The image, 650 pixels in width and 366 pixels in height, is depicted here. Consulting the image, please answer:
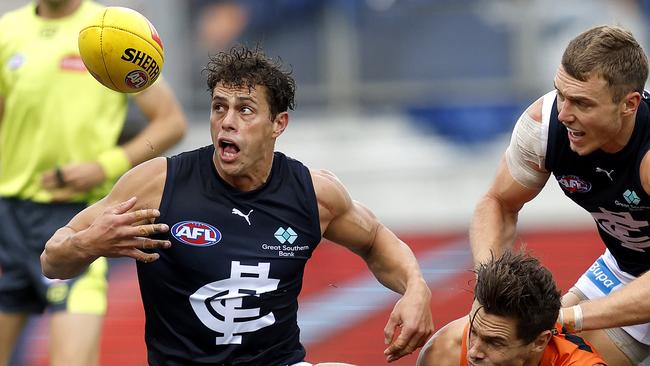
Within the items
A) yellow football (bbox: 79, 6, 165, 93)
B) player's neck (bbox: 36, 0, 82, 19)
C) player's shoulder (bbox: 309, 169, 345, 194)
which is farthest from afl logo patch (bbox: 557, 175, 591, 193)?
player's neck (bbox: 36, 0, 82, 19)

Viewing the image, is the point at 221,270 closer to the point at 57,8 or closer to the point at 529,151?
the point at 529,151

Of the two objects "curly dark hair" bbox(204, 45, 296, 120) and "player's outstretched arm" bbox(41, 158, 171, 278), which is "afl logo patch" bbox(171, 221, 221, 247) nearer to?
"player's outstretched arm" bbox(41, 158, 171, 278)

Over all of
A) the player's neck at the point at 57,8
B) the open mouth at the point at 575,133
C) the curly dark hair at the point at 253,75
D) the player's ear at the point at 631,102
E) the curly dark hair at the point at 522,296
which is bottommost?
the curly dark hair at the point at 522,296

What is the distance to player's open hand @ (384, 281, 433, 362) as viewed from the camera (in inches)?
191

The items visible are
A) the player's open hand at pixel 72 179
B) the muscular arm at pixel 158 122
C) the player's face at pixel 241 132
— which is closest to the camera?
the player's face at pixel 241 132

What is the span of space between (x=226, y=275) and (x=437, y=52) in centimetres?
1040

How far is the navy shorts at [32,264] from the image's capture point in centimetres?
616

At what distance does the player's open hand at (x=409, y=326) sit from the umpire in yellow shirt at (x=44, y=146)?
1941 mm

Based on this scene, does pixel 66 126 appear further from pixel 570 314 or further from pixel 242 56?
pixel 570 314

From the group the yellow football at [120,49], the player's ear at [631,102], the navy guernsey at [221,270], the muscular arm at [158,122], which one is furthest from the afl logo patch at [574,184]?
the muscular arm at [158,122]

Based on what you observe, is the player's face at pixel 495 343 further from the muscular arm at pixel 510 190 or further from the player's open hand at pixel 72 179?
the player's open hand at pixel 72 179

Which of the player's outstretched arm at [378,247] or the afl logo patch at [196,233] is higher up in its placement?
the afl logo patch at [196,233]

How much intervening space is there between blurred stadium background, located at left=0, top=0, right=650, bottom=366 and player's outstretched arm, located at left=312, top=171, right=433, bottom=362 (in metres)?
8.56

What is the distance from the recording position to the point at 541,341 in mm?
4633
